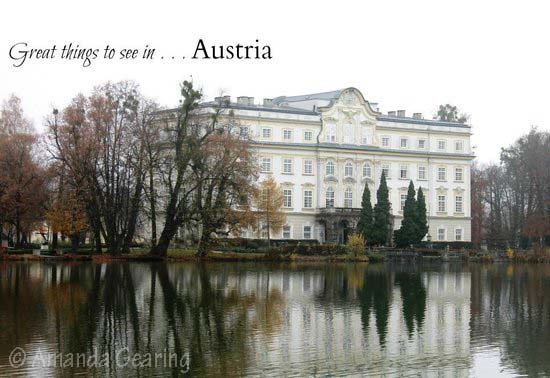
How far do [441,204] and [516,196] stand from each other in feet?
23.4

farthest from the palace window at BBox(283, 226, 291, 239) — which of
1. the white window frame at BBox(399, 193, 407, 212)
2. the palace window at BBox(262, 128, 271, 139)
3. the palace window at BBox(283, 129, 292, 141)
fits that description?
the white window frame at BBox(399, 193, 407, 212)

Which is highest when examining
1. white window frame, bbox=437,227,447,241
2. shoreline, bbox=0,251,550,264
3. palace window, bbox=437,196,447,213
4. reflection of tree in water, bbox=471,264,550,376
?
palace window, bbox=437,196,447,213

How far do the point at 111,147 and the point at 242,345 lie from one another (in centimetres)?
3491

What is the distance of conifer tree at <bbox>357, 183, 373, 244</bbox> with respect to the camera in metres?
69.1

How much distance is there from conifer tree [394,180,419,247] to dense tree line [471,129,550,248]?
9.67 meters

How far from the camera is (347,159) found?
3044 inches

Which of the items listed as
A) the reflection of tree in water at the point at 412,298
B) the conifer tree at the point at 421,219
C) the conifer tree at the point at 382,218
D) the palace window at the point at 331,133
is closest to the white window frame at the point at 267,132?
the palace window at the point at 331,133

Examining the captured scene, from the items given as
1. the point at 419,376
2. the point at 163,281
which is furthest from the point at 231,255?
the point at 419,376

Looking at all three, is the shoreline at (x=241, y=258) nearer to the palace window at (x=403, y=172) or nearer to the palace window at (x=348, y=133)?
the palace window at (x=403, y=172)

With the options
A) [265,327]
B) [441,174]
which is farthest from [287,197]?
[265,327]

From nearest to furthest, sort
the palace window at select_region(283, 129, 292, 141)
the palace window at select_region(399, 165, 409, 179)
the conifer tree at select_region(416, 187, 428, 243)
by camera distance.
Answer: the conifer tree at select_region(416, 187, 428, 243), the palace window at select_region(283, 129, 292, 141), the palace window at select_region(399, 165, 409, 179)

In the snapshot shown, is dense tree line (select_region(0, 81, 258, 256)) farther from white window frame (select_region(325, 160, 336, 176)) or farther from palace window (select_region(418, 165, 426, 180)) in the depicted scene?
palace window (select_region(418, 165, 426, 180))

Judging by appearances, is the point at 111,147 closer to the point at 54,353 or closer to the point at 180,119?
the point at 180,119

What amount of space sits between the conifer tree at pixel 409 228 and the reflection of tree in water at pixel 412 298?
26.0 m
